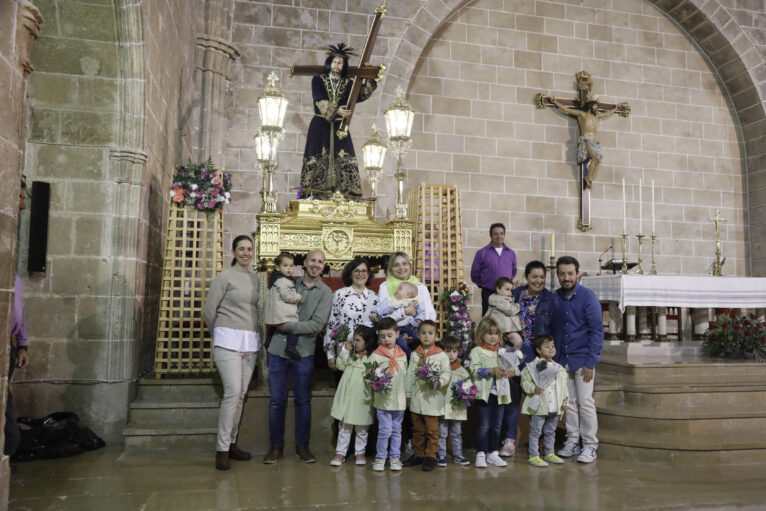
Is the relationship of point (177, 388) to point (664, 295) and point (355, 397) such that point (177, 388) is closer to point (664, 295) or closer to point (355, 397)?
point (355, 397)

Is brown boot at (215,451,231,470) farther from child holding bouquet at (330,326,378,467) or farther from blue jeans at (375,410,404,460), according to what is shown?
blue jeans at (375,410,404,460)

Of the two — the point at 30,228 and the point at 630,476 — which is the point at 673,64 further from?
the point at 30,228

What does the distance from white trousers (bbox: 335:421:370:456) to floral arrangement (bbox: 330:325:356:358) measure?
602mm

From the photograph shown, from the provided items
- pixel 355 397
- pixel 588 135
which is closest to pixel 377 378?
pixel 355 397

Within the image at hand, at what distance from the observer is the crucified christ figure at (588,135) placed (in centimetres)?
1023

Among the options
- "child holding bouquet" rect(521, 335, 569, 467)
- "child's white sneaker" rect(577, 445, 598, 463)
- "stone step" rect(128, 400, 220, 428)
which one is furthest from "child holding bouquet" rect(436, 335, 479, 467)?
"stone step" rect(128, 400, 220, 428)

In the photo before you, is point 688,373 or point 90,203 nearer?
point 90,203

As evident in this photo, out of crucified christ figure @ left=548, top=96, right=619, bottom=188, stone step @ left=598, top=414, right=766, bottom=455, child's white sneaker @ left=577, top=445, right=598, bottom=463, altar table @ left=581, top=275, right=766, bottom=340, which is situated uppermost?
crucified christ figure @ left=548, top=96, right=619, bottom=188

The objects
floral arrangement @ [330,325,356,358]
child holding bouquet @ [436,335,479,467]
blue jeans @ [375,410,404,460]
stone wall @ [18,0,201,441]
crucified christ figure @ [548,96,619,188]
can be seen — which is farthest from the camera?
crucified christ figure @ [548,96,619,188]

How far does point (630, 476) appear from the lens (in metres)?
4.31

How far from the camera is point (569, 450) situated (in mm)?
4863

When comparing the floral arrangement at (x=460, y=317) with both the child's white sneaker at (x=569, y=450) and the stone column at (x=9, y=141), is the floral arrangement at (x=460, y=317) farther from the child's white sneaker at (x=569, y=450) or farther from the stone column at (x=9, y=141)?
the stone column at (x=9, y=141)

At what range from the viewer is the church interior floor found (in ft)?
11.9

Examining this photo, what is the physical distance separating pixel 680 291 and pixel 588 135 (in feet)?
13.3
